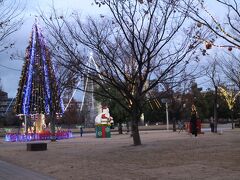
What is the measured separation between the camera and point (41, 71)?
142ft

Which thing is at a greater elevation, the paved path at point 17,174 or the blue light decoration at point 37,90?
the blue light decoration at point 37,90

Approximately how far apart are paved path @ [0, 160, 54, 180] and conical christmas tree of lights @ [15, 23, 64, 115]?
25093mm

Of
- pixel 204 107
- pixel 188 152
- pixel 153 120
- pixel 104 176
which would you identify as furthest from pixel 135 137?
pixel 153 120

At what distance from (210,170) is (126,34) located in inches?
490

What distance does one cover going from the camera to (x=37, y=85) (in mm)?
47438

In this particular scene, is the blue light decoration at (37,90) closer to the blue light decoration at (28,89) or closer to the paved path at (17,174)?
the blue light decoration at (28,89)

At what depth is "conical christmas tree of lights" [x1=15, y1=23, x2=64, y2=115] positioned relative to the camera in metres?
43.6

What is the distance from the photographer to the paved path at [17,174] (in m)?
14.6

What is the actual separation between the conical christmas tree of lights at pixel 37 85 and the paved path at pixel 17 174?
25.1 meters

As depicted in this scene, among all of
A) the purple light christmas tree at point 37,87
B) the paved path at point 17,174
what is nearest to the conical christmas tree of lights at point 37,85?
the purple light christmas tree at point 37,87

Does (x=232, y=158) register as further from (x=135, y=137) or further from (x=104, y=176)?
(x=135, y=137)

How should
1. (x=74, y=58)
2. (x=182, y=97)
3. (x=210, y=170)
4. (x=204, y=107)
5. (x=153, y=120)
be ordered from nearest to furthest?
(x=210, y=170), (x=74, y=58), (x=182, y=97), (x=204, y=107), (x=153, y=120)

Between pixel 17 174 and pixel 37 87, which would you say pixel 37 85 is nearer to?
pixel 37 87

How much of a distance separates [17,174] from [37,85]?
32.1 metres
